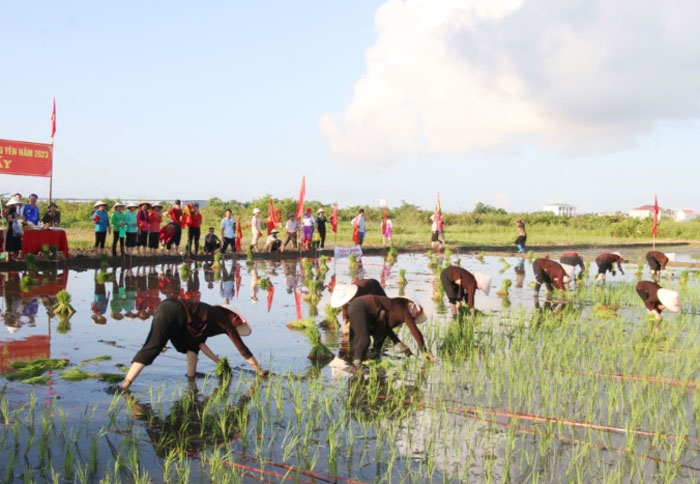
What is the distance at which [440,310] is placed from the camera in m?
11.2

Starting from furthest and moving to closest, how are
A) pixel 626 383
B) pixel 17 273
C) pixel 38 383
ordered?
1. pixel 17 273
2. pixel 626 383
3. pixel 38 383

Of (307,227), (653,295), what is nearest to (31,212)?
(307,227)

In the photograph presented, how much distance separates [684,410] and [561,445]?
1.31 metres

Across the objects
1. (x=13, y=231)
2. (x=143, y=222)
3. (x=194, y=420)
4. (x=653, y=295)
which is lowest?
(x=194, y=420)

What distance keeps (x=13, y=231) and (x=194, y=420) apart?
34.9 ft

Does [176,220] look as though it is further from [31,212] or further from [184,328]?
[184,328]

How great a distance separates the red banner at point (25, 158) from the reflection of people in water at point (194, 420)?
440 inches

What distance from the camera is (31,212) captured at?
49.3ft

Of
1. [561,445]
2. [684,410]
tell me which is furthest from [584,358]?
[561,445]

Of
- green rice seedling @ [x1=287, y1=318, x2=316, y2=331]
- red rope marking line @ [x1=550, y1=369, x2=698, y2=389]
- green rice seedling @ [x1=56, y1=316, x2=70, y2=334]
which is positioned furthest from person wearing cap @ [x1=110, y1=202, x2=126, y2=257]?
red rope marking line @ [x1=550, y1=369, x2=698, y2=389]

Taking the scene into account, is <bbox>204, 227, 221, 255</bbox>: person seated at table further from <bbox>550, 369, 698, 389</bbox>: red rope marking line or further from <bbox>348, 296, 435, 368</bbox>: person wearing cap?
<bbox>550, 369, 698, 389</bbox>: red rope marking line

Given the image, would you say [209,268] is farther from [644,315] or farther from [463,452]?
[463,452]

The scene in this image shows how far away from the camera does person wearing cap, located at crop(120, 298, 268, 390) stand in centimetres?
577

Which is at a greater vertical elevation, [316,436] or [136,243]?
[136,243]
